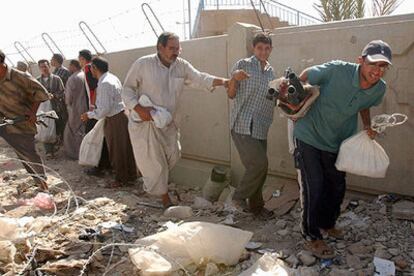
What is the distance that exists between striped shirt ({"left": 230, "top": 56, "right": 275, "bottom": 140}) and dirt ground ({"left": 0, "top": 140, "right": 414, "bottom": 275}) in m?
0.91

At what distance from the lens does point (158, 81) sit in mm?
4340

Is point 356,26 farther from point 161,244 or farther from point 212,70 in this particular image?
point 161,244

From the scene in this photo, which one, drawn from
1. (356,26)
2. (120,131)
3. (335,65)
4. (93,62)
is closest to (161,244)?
(335,65)

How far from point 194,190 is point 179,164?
1.96ft

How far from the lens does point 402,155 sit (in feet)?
12.8

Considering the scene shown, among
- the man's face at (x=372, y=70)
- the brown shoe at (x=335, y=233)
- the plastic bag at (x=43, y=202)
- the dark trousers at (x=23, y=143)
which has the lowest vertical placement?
the plastic bag at (x=43, y=202)

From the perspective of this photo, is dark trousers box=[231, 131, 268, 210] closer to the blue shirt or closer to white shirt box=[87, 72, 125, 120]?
the blue shirt

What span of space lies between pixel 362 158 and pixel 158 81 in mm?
2129

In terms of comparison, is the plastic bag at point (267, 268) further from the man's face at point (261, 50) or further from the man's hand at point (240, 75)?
the man's face at point (261, 50)

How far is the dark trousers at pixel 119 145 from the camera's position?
5836 mm

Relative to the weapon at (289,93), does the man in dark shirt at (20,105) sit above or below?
below

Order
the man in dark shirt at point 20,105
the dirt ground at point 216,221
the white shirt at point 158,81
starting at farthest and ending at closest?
1. the man in dark shirt at point 20,105
2. the white shirt at point 158,81
3. the dirt ground at point 216,221

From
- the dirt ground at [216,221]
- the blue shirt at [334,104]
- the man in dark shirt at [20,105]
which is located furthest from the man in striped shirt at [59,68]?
the blue shirt at [334,104]

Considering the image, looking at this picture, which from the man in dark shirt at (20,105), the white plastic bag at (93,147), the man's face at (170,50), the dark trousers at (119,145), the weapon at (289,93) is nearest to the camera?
the weapon at (289,93)
